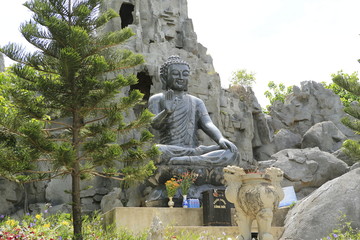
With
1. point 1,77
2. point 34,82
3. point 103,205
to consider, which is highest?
point 1,77

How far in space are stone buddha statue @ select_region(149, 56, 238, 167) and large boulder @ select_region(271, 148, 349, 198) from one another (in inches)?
141

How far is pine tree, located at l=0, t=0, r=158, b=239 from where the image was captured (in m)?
7.13

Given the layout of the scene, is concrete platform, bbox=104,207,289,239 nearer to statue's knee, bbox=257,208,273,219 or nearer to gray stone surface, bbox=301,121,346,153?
statue's knee, bbox=257,208,273,219

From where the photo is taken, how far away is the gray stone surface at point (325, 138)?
722 inches

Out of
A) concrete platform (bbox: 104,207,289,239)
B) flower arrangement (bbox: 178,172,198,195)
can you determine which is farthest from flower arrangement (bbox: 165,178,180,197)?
concrete platform (bbox: 104,207,289,239)

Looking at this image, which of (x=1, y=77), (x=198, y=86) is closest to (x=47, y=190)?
(x=1, y=77)

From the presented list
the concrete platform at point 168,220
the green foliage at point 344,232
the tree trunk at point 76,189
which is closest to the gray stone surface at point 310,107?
the concrete platform at point 168,220

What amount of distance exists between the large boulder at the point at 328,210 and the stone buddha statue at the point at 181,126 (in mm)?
3526

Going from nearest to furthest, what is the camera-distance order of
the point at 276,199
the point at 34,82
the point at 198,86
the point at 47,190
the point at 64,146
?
the point at 64,146 < the point at 276,199 < the point at 34,82 < the point at 47,190 < the point at 198,86

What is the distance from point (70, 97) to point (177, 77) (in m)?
5.33

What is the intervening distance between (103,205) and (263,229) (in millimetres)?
7105

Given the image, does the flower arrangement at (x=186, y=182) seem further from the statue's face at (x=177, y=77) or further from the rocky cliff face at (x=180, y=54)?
the rocky cliff face at (x=180, y=54)

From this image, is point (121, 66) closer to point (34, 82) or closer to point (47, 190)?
point (34, 82)

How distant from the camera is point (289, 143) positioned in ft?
65.8
